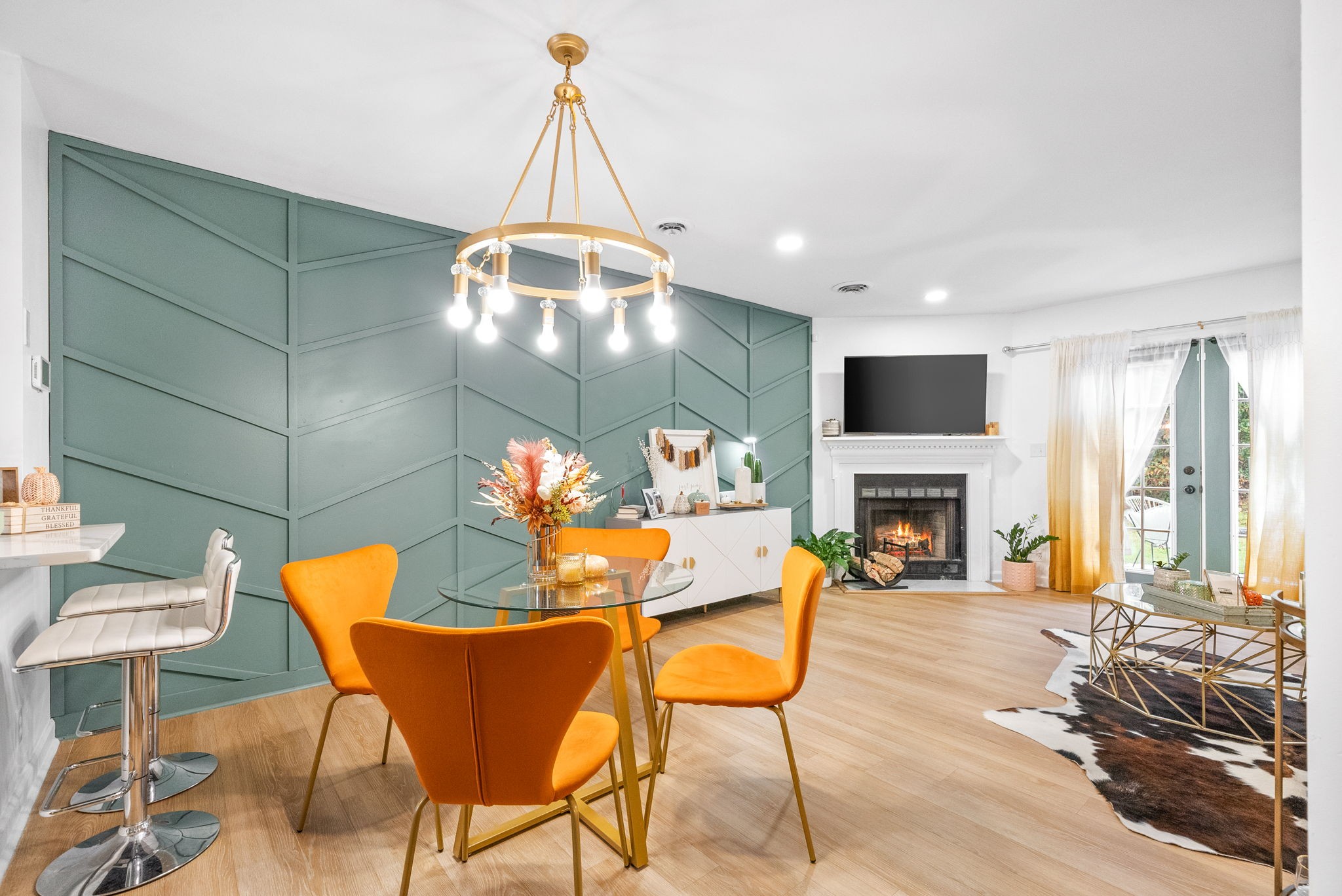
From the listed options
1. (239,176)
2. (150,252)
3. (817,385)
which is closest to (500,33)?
(239,176)

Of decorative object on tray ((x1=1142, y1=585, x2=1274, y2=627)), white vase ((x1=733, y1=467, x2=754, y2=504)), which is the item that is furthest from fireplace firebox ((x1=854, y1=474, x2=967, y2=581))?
decorative object on tray ((x1=1142, y1=585, x2=1274, y2=627))

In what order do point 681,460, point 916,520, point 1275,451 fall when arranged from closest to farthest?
1. point 1275,451
2. point 681,460
3. point 916,520

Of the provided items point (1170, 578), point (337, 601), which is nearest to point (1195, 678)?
point (1170, 578)

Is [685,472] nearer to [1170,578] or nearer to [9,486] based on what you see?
[1170,578]

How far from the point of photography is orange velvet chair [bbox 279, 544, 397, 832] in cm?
194

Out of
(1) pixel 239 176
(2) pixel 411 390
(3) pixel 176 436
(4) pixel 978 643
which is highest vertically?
(1) pixel 239 176

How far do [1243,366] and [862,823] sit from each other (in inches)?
192

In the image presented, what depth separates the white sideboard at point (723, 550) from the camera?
423 centimetres

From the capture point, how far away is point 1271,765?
2314 millimetres

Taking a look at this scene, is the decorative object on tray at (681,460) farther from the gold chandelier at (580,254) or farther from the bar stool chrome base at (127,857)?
the bar stool chrome base at (127,857)

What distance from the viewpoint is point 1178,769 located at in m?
2.28

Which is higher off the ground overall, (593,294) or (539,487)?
(593,294)

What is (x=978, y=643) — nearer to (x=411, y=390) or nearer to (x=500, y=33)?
(x=411, y=390)

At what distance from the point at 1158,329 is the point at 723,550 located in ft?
12.9
